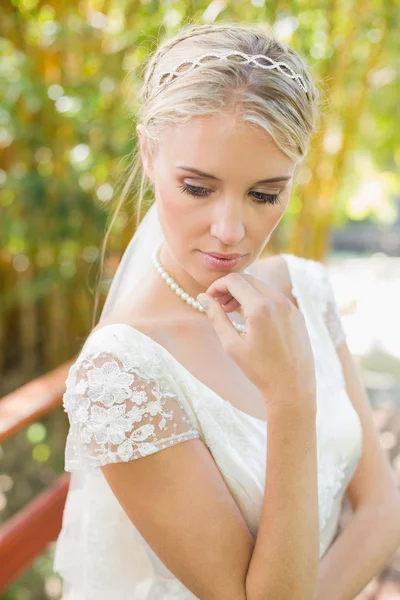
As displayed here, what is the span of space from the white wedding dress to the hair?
44cm

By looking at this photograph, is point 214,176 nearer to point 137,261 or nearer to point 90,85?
point 137,261

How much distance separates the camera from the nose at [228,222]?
1240 millimetres

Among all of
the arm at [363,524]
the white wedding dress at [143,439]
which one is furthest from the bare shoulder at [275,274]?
the arm at [363,524]

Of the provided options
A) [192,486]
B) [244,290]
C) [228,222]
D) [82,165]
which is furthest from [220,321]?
[82,165]

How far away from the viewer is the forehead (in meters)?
1.20

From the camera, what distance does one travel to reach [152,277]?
1.54 metres

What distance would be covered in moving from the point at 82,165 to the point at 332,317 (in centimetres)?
227

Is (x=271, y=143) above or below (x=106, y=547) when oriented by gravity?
above

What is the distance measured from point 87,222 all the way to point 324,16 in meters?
1.63

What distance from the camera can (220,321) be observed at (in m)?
1.19

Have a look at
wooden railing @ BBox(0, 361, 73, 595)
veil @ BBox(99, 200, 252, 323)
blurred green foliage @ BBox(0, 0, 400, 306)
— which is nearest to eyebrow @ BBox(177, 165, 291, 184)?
veil @ BBox(99, 200, 252, 323)

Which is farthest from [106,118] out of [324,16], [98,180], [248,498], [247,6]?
[248,498]

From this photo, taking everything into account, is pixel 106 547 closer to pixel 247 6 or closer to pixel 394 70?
pixel 247 6

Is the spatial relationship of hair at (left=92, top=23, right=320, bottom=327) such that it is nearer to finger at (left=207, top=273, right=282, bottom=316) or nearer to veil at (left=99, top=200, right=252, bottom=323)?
finger at (left=207, top=273, right=282, bottom=316)
